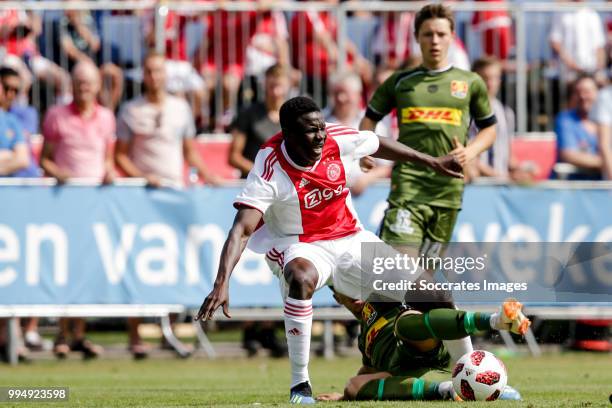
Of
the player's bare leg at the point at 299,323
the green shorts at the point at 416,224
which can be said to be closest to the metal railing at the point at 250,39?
the green shorts at the point at 416,224

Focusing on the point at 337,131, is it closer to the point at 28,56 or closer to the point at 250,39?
the point at 250,39

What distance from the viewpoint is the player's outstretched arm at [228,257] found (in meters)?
8.67

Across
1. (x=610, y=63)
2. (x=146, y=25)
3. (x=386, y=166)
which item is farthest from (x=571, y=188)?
(x=146, y=25)

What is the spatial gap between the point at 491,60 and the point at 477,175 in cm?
143

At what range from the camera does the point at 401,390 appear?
30.8 feet

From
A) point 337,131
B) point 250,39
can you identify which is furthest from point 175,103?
point 337,131

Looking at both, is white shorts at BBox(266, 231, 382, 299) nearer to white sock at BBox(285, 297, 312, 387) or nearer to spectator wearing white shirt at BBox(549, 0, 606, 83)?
white sock at BBox(285, 297, 312, 387)

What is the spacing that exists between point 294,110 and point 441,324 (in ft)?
6.16

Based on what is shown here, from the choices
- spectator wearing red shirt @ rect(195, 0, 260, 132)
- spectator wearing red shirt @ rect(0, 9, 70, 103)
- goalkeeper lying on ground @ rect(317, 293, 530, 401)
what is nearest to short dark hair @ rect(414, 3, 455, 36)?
goalkeeper lying on ground @ rect(317, 293, 530, 401)

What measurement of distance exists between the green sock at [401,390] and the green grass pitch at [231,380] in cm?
40

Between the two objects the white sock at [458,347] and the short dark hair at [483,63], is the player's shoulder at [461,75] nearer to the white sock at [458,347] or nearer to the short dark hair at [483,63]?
the white sock at [458,347]

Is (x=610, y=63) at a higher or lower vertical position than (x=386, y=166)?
higher

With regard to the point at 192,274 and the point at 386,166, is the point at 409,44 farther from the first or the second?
the point at 192,274

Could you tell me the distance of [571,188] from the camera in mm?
15445
